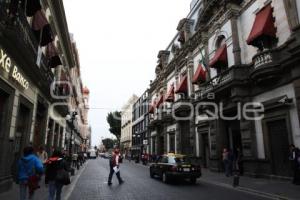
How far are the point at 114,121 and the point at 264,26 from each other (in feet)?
Answer: 223

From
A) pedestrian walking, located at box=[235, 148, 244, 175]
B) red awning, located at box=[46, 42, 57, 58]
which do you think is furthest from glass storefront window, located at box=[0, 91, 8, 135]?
pedestrian walking, located at box=[235, 148, 244, 175]

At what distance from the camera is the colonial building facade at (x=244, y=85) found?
13.9m

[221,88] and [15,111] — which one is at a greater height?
[221,88]

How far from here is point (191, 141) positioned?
25.5 meters

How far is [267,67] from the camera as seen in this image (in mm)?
14227

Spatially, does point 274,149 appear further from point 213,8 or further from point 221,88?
point 213,8

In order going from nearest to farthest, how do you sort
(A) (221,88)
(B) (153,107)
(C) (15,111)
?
(C) (15,111)
(A) (221,88)
(B) (153,107)

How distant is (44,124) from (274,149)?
14.9 meters

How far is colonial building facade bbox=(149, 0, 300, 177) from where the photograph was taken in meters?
13.9

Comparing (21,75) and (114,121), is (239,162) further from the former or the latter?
(114,121)

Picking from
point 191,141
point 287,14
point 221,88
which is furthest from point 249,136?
point 191,141

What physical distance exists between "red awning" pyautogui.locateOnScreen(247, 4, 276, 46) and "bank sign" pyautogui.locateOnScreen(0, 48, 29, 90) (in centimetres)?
1230

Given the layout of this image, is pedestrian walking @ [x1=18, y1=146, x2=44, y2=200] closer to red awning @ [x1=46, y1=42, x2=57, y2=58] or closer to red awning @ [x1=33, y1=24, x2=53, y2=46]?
red awning @ [x1=33, y1=24, x2=53, y2=46]

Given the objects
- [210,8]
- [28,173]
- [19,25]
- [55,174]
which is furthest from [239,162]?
[19,25]
